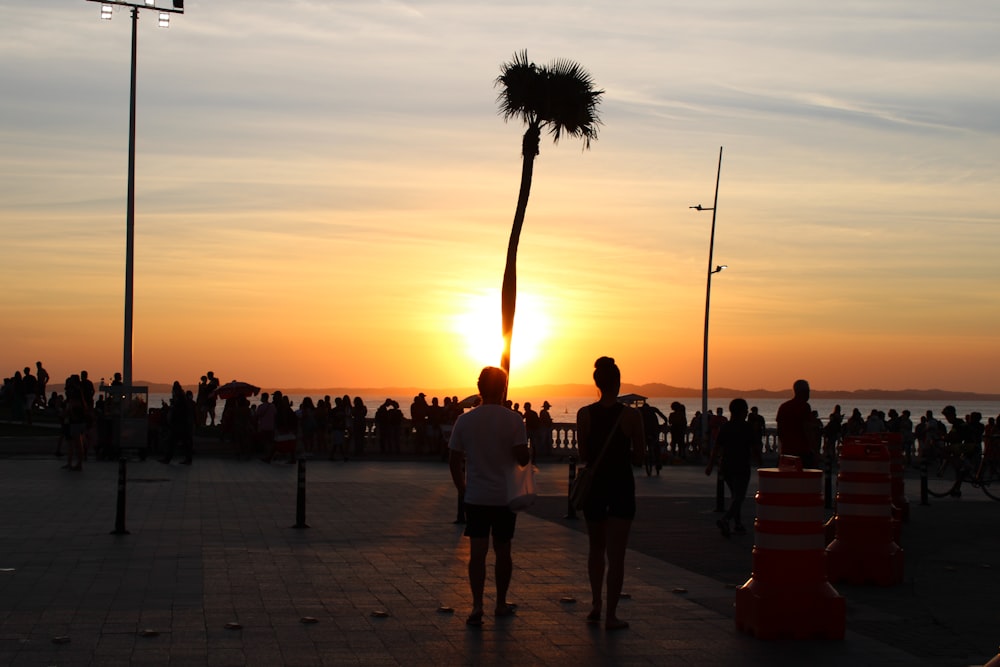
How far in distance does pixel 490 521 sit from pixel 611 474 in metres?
0.97

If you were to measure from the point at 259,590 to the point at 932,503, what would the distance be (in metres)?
15.0

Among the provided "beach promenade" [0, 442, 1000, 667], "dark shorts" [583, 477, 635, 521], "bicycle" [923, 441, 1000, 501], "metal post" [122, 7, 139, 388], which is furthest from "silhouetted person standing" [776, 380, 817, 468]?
"metal post" [122, 7, 139, 388]

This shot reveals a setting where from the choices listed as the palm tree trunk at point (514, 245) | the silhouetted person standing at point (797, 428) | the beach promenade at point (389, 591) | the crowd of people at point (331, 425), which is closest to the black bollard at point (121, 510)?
the beach promenade at point (389, 591)

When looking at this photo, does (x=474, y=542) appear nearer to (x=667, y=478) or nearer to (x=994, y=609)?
(x=994, y=609)

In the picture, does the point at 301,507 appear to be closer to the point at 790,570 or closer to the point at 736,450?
the point at 736,450

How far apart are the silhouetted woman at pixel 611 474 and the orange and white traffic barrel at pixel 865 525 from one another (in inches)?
137

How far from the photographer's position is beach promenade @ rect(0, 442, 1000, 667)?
28.5 feet

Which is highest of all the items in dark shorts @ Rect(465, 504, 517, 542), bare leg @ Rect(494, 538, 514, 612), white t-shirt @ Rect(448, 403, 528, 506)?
white t-shirt @ Rect(448, 403, 528, 506)

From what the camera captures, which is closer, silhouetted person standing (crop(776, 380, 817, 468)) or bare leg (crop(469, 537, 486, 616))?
bare leg (crop(469, 537, 486, 616))

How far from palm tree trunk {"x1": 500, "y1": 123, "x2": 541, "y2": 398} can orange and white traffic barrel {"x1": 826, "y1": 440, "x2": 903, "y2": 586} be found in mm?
27779

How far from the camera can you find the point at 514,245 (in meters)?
41.1

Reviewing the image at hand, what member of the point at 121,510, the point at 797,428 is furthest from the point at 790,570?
the point at 121,510

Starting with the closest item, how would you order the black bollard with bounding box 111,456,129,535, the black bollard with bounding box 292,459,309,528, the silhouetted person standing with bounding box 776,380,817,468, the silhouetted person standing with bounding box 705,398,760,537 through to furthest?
the black bollard with bounding box 111,456,129,535, the silhouetted person standing with bounding box 776,380,817,468, the black bollard with bounding box 292,459,309,528, the silhouetted person standing with bounding box 705,398,760,537

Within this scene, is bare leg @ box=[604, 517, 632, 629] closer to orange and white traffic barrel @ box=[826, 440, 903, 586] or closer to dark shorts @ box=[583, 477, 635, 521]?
dark shorts @ box=[583, 477, 635, 521]
